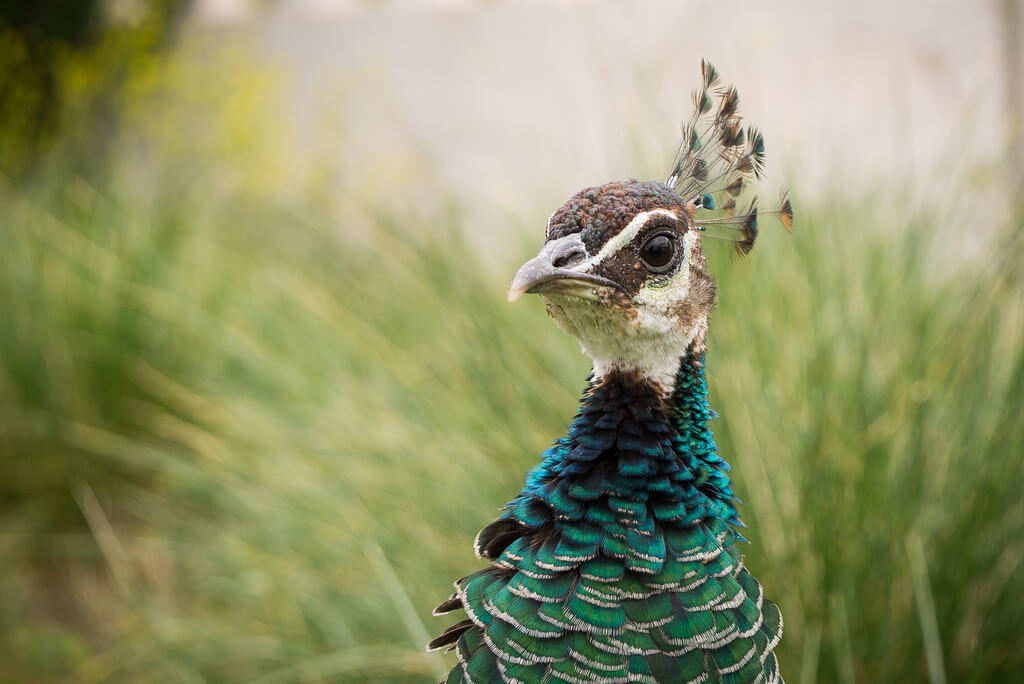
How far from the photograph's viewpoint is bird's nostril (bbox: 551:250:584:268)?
724 mm

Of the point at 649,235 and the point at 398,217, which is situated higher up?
the point at 398,217

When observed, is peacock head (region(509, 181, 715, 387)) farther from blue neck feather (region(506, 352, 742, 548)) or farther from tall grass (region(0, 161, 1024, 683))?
tall grass (region(0, 161, 1024, 683))

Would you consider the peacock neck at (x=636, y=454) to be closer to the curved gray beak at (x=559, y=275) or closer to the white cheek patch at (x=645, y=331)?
the white cheek patch at (x=645, y=331)

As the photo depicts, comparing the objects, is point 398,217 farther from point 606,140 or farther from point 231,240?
point 231,240

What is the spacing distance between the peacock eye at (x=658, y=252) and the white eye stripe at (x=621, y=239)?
0.02 meters

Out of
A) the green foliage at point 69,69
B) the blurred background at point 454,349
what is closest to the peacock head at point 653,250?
the blurred background at point 454,349

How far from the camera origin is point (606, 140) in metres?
2.33

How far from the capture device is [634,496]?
2.62 ft

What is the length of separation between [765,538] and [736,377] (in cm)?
29

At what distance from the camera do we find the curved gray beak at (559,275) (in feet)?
2.23

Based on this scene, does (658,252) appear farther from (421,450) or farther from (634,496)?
(421,450)

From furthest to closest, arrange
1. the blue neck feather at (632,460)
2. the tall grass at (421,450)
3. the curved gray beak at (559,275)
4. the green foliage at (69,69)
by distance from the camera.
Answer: the green foliage at (69,69) → the tall grass at (421,450) → the blue neck feather at (632,460) → the curved gray beak at (559,275)

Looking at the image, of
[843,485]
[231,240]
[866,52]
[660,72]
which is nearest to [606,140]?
[660,72]

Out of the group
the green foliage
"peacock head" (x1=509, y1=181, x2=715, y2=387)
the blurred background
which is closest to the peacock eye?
"peacock head" (x1=509, y1=181, x2=715, y2=387)
